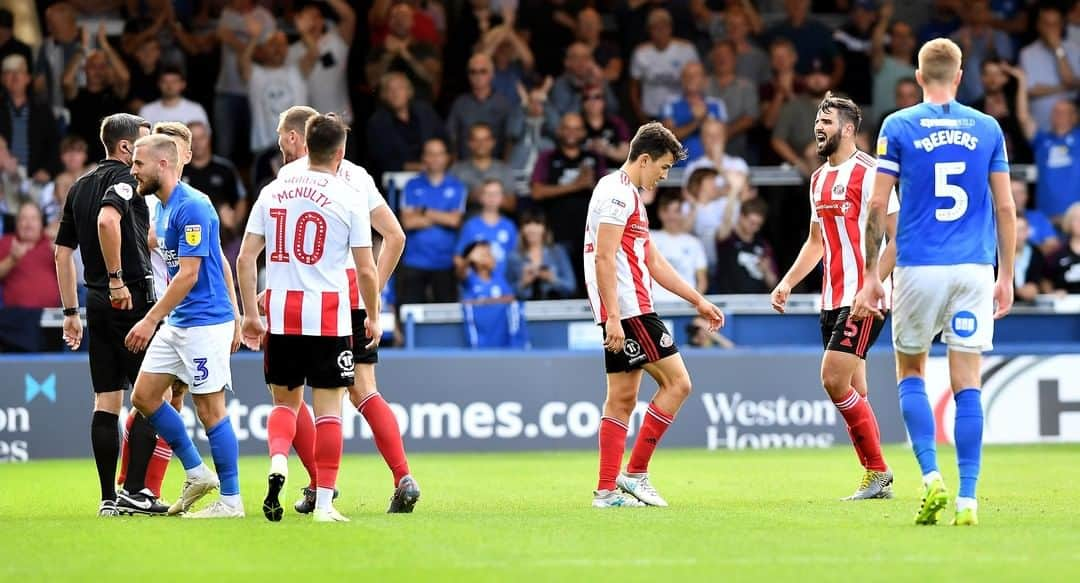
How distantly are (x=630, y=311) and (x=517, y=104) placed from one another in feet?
32.1

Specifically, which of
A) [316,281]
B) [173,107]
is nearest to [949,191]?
[316,281]

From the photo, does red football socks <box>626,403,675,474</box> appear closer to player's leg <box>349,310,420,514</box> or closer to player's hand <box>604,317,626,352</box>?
player's hand <box>604,317,626,352</box>

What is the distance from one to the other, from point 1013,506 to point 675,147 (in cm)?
286

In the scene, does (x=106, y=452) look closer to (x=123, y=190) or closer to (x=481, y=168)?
(x=123, y=190)

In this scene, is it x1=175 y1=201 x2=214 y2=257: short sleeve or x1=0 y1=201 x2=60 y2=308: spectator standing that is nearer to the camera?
x1=175 y1=201 x2=214 y2=257: short sleeve

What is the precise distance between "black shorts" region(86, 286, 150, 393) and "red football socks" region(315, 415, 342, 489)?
1.70 meters

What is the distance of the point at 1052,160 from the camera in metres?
19.6

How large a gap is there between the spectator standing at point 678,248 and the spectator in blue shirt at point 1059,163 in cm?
452

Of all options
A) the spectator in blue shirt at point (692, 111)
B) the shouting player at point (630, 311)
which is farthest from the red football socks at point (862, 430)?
the spectator in blue shirt at point (692, 111)

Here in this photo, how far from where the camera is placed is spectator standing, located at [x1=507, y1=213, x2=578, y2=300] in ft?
58.4

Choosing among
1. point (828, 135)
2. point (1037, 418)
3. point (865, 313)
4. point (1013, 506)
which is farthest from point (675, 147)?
point (1037, 418)

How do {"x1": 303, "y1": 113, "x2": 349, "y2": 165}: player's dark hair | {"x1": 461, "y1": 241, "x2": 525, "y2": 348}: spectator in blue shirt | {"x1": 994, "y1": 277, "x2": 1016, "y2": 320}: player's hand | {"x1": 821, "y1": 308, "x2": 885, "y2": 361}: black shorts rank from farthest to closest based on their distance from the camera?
{"x1": 461, "y1": 241, "x2": 525, "y2": 348}: spectator in blue shirt < {"x1": 821, "y1": 308, "x2": 885, "y2": 361}: black shorts < {"x1": 303, "y1": 113, "x2": 349, "y2": 165}: player's dark hair < {"x1": 994, "y1": 277, "x2": 1016, "y2": 320}: player's hand

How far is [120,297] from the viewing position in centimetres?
976

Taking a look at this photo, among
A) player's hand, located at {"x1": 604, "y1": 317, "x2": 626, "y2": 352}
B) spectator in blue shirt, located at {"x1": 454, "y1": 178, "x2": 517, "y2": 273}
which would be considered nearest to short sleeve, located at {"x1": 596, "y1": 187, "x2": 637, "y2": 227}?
player's hand, located at {"x1": 604, "y1": 317, "x2": 626, "y2": 352}
